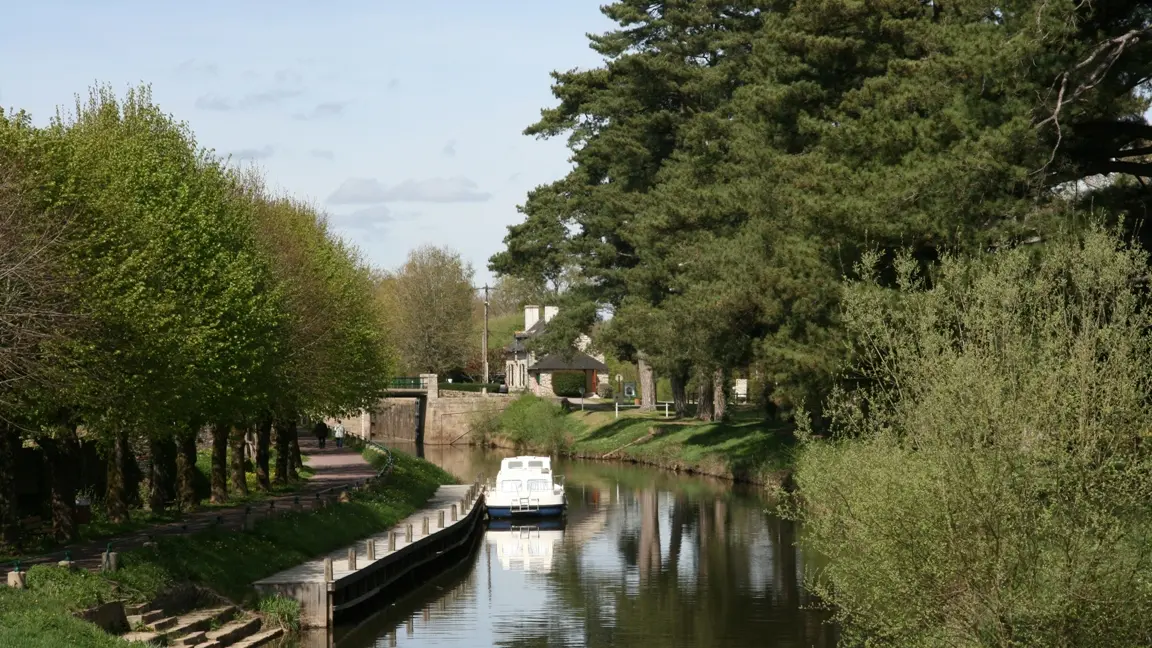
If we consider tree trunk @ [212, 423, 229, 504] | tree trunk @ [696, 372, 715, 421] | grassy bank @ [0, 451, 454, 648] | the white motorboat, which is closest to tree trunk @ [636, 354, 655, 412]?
tree trunk @ [696, 372, 715, 421]

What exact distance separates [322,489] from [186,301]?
18.8 meters

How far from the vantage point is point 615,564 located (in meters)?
46.8

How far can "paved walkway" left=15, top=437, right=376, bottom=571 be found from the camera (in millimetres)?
32125

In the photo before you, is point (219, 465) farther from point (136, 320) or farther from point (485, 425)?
point (485, 425)

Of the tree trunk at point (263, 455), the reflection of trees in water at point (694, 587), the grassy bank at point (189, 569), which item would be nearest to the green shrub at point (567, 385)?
the reflection of trees in water at point (694, 587)

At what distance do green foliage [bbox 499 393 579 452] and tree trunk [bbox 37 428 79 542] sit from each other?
59700mm

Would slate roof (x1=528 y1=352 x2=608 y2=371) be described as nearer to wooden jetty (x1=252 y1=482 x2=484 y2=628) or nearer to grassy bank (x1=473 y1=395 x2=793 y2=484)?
grassy bank (x1=473 y1=395 x2=793 y2=484)

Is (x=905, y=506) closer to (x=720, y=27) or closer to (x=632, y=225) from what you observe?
(x=632, y=225)

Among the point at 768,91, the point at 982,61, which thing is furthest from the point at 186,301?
the point at 768,91

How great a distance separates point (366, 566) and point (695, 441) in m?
43.2

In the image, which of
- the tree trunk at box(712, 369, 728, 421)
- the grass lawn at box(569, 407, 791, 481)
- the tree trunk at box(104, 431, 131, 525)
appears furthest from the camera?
the tree trunk at box(712, 369, 728, 421)

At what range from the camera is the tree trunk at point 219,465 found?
47.0 meters

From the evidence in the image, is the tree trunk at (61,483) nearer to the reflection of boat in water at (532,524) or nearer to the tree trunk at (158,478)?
the tree trunk at (158,478)

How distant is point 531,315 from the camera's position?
150000 mm
